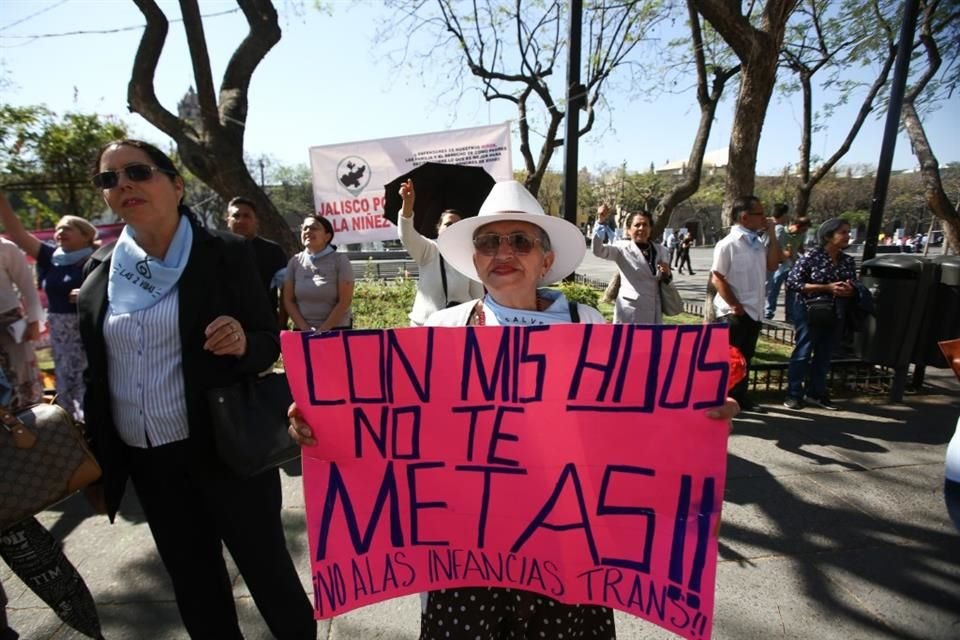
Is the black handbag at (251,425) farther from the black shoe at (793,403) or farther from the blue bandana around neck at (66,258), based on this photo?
the black shoe at (793,403)

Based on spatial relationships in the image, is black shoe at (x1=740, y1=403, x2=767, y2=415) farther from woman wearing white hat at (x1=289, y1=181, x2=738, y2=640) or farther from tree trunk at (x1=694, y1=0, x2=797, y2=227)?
woman wearing white hat at (x1=289, y1=181, x2=738, y2=640)

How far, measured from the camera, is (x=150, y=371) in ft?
5.27

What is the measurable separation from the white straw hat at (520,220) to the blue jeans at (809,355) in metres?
3.70

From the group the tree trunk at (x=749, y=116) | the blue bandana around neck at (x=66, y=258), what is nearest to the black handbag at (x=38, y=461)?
the blue bandana around neck at (x=66, y=258)

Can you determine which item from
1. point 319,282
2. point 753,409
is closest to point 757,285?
point 753,409

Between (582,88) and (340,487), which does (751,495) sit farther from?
(582,88)

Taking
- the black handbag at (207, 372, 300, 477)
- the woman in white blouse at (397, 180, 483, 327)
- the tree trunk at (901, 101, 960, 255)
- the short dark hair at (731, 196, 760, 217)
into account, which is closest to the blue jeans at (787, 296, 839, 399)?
the short dark hair at (731, 196, 760, 217)

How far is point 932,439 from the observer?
3984mm

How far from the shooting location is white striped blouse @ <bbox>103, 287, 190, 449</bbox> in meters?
1.59

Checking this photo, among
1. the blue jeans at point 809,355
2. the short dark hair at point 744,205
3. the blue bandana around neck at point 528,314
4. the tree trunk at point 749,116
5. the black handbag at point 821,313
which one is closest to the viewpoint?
the blue bandana around neck at point 528,314

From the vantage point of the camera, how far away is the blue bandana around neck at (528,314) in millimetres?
1689

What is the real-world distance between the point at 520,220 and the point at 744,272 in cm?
342

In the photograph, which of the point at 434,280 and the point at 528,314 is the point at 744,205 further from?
the point at 528,314

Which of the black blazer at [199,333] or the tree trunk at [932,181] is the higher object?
the tree trunk at [932,181]
